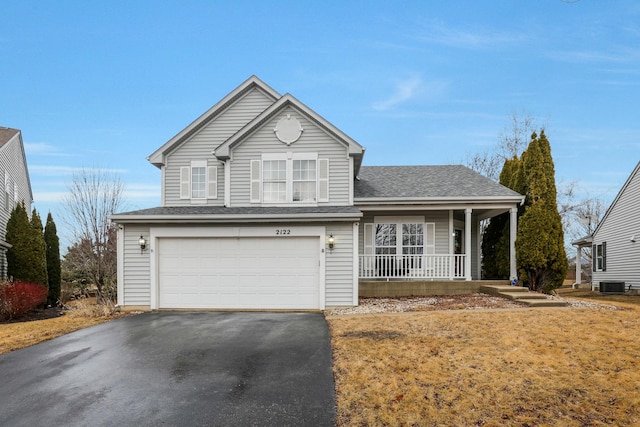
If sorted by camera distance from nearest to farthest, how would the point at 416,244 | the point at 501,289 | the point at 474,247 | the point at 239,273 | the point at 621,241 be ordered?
the point at 239,273, the point at 501,289, the point at 416,244, the point at 474,247, the point at 621,241

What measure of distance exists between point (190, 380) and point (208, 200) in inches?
379

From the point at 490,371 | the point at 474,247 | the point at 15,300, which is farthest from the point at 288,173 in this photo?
the point at 15,300

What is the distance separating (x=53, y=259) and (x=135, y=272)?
35.9 feet

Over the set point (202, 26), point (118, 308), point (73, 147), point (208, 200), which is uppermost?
point (202, 26)

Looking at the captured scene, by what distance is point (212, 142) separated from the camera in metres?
15.0

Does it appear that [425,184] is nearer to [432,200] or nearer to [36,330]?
[432,200]

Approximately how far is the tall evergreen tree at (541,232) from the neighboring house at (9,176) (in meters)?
22.1

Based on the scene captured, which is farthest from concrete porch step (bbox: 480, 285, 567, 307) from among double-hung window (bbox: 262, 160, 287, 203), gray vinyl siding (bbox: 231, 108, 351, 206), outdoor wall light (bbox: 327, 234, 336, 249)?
double-hung window (bbox: 262, 160, 287, 203)

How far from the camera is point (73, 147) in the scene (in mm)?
19344

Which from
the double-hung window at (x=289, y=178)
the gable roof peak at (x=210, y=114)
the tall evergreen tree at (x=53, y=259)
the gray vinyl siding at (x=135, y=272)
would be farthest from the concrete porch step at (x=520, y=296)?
the tall evergreen tree at (x=53, y=259)

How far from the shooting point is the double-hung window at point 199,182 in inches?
579

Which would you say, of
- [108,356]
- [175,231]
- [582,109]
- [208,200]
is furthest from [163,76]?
[582,109]

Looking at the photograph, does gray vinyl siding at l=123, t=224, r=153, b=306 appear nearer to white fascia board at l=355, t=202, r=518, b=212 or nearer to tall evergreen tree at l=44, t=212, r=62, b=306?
white fascia board at l=355, t=202, r=518, b=212

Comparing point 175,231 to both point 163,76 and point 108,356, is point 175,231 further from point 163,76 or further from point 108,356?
point 163,76
